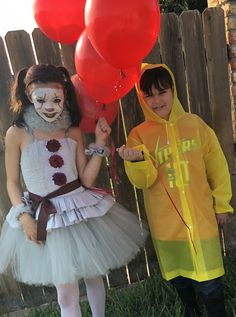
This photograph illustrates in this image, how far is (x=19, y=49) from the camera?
2.72 meters

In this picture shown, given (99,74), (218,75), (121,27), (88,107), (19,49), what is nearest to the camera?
(121,27)

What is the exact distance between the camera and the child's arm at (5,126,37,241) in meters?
2.29

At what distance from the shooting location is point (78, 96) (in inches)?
91.7

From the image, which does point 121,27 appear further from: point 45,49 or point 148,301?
point 148,301

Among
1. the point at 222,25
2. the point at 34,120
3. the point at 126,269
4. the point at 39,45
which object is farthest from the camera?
the point at 126,269

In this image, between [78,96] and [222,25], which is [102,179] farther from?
[222,25]

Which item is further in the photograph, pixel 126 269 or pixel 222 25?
pixel 126 269

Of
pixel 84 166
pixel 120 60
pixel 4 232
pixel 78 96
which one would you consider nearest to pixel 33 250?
pixel 4 232

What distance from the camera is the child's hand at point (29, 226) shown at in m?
2.28

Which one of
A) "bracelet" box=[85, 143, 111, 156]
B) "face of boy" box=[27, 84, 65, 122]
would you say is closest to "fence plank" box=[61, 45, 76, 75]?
"face of boy" box=[27, 84, 65, 122]

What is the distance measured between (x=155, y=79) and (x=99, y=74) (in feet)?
1.40

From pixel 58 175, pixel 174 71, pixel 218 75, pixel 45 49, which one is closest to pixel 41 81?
pixel 58 175

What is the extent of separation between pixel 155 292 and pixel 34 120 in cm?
152

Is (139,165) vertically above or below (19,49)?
below
